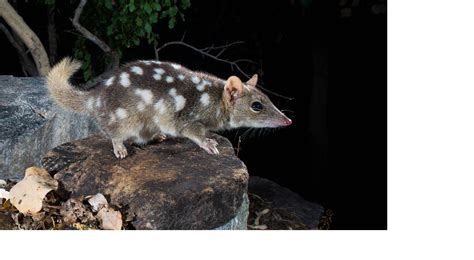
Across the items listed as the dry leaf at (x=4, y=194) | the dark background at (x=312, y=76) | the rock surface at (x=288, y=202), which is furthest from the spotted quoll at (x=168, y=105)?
the rock surface at (x=288, y=202)

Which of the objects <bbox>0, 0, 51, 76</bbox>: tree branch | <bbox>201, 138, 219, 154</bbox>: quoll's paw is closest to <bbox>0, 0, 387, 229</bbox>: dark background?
<bbox>0, 0, 51, 76</bbox>: tree branch

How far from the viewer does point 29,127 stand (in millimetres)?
2436

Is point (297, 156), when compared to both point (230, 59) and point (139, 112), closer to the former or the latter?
point (230, 59)

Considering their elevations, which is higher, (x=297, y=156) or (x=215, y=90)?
(x=215, y=90)

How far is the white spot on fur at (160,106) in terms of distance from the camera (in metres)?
2.13

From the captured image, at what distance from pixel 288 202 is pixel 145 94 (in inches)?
49.5

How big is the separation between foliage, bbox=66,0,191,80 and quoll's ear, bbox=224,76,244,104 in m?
0.80

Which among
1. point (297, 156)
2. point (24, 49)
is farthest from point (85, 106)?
point (24, 49)

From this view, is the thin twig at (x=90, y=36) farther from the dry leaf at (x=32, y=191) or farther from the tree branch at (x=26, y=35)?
the dry leaf at (x=32, y=191)

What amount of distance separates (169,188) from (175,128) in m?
0.32

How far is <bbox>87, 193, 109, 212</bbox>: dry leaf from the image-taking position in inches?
74.2

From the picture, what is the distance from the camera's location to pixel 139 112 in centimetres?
213

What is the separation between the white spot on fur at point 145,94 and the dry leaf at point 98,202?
0.36 m

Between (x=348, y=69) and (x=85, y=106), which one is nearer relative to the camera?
(x=85, y=106)
